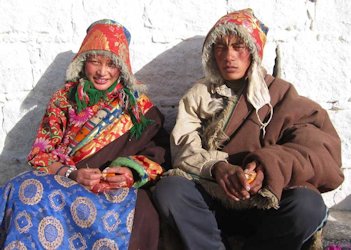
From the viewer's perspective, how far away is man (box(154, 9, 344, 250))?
2445mm

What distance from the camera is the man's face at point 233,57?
2881 millimetres

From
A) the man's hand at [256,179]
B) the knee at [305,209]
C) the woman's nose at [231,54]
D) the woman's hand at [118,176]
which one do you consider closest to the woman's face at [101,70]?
the woman's hand at [118,176]

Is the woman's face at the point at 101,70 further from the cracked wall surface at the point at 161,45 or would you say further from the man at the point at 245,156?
the man at the point at 245,156

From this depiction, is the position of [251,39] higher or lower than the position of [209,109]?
higher

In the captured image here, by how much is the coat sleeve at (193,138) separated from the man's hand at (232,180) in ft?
0.27

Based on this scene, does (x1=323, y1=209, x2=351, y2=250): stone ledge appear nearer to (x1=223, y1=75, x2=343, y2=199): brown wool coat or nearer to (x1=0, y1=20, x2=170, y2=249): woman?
(x1=223, y1=75, x2=343, y2=199): brown wool coat

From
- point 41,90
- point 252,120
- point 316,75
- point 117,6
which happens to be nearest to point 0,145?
point 41,90

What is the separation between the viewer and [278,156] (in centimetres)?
246

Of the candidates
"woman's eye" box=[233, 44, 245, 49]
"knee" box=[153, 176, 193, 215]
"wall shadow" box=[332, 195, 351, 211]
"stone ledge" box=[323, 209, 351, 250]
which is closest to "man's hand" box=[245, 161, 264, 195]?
"knee" box=[153, 176, 193, 215]

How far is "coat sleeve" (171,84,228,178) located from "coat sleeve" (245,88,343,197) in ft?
0.81

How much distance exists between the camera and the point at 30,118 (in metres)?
3.47

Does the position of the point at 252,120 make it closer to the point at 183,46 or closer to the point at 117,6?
the point at 183,46

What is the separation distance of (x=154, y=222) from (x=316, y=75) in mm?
1581

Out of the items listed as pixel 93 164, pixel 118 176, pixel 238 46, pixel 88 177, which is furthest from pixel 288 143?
pixel 93 164
